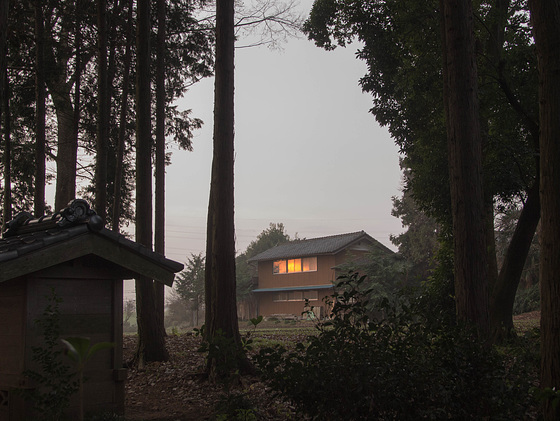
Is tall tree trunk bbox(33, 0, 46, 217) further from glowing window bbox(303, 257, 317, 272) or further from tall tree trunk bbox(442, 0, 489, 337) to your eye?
glowing window bbox(303, 257, 317, 272)

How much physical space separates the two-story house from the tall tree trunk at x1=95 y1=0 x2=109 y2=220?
29158 mm

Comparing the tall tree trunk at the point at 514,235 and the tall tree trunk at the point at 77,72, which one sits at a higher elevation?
the tall tree trunk at the point at 77,72

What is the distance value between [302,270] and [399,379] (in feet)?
136

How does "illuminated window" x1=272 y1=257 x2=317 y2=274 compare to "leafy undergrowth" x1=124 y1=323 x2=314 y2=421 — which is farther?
"illuminated window" x1=272 y1=257 x2=317 y2=274

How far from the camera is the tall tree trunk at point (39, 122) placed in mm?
17047

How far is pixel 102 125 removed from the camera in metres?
15.4

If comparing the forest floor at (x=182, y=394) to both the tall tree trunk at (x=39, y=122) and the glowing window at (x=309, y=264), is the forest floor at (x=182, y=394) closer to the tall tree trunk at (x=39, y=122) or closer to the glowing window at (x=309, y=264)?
the tall tree trunk at (x=39, y=122)

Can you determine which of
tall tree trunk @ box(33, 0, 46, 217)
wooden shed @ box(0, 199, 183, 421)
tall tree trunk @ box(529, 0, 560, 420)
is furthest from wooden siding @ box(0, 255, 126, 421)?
tall tree trunk @ box(33, 0, 46, 217)

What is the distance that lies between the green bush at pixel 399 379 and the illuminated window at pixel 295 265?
39803 mm

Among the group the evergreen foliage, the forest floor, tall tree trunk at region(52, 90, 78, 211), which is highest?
tall tree trunk at region(52, 90, 78, 211)

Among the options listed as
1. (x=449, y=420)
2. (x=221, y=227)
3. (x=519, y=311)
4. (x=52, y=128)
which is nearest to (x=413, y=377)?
(x=449, y=420)

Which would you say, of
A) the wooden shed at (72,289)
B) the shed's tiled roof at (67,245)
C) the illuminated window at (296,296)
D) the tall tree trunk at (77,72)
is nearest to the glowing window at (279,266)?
the illuminated window at (296,296)

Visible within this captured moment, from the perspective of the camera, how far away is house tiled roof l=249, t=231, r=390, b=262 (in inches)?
1743

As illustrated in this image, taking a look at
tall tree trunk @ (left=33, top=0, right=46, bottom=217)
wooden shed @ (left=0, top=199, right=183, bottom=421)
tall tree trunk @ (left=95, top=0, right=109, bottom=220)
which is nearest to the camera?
wooden shed @ (left=0, top=199, right=183, bottom=421)
